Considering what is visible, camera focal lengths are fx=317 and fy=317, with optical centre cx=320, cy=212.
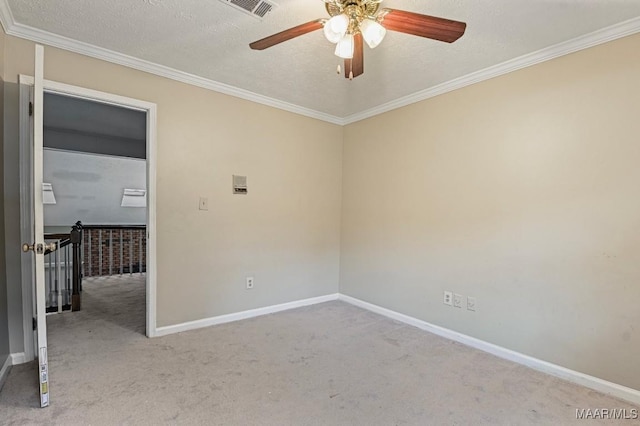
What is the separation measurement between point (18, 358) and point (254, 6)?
3014 mm

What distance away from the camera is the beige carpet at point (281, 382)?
1849mm

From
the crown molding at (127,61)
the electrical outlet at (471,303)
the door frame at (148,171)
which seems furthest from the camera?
the electrical outlet at (471,303)

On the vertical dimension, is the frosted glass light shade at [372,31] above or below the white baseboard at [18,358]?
above

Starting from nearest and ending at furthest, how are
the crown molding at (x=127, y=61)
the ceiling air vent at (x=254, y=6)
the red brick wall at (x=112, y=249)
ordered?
1. the ceiling air vent at (x=254, y=6)
2. the crown molding at (x=127, y=61)
3. the red brick wall at (x=112, y=249)

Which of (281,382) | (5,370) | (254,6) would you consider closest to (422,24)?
(254,6)

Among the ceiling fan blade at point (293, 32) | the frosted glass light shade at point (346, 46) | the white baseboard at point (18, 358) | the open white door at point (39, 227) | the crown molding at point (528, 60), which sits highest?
the crown molding at point (528, 60)

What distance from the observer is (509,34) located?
222cm

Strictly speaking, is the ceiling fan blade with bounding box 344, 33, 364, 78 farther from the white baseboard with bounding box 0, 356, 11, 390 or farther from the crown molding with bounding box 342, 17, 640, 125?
the white baseboard with bounding box 0, 356, 11, 390

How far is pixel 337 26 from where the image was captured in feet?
5.05

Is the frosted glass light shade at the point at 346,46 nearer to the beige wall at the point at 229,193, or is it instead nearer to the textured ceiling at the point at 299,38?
the textured ceiling at the point at 299,38

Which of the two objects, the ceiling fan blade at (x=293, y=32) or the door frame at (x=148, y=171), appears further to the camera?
the door frame at (x=148, y=171)

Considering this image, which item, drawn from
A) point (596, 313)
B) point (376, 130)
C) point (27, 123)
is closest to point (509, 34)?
point (376, 130)

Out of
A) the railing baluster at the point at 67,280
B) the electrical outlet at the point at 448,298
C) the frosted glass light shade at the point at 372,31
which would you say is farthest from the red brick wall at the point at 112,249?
the frosted glass light shade at the point at 372,31

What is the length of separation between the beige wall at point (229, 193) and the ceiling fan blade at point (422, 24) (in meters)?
2.18
